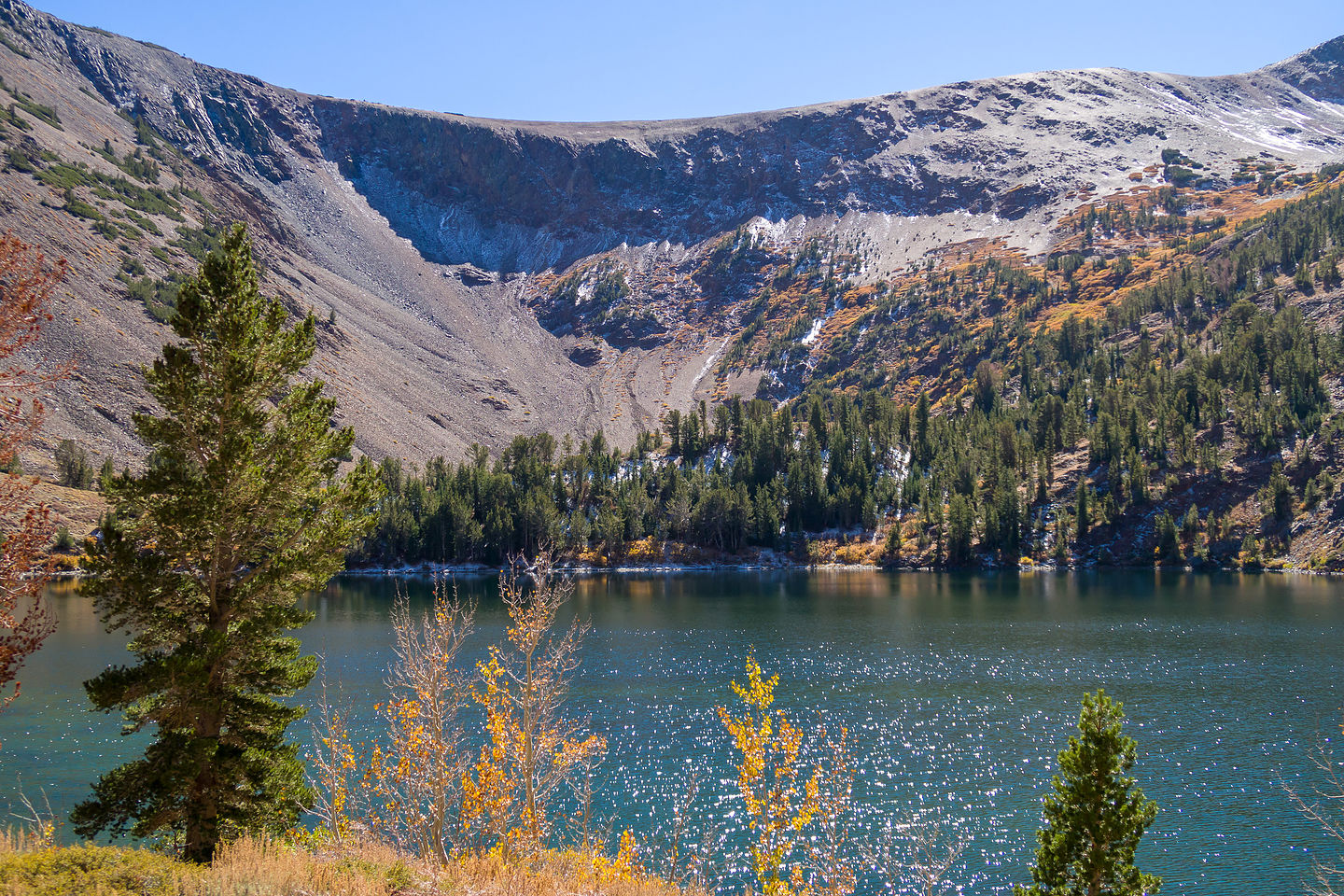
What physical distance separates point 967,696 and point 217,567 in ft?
146

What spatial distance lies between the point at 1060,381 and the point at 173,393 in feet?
638

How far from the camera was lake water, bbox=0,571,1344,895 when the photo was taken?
31.7 meters

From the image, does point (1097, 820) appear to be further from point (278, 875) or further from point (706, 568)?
point (706, 568)

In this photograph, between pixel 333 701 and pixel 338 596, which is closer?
pixel 333 701

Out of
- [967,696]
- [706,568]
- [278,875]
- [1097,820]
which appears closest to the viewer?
[278,875]

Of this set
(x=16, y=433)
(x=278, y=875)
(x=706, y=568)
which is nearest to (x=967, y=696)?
(x=278, y=875)

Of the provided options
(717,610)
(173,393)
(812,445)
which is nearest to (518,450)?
(812,445)

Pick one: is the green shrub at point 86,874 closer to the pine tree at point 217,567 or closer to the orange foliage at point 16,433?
the orange foliage at point 16,433

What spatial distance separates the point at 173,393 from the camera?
707 inches

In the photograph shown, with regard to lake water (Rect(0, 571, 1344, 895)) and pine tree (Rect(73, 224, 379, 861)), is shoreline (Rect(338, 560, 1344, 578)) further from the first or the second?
pine tree (Rect(73, 224, 379, 861))

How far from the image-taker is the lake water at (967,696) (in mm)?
31703

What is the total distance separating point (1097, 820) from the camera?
1834 cm

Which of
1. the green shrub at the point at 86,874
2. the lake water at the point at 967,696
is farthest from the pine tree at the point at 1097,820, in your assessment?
the green shrub at the point at 86,874

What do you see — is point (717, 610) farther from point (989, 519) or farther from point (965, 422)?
point (965, 422)
